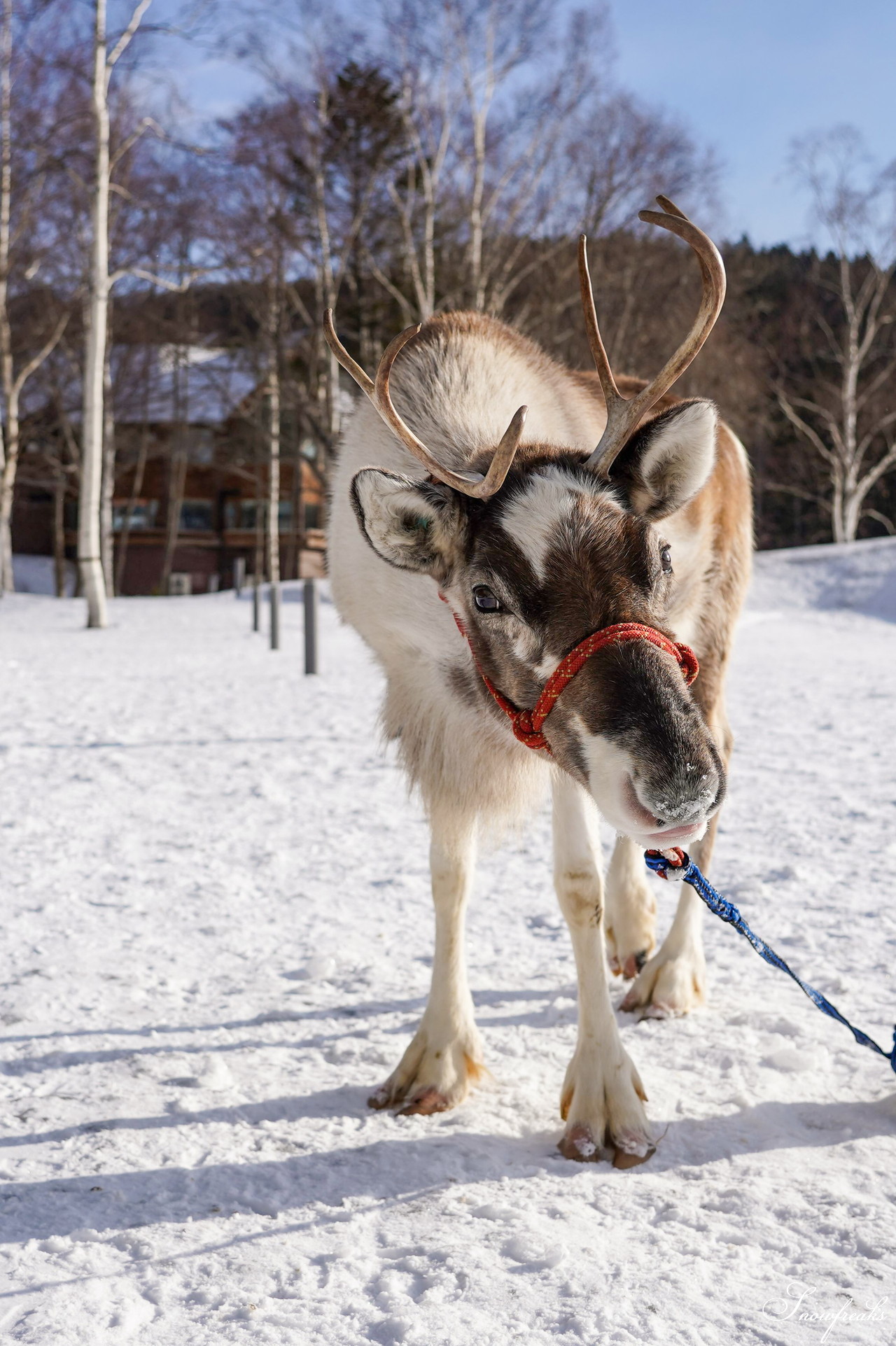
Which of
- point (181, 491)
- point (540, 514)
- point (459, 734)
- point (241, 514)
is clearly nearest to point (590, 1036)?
point (459, 734)

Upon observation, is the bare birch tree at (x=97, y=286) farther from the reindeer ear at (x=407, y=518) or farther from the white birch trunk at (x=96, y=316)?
the reindeer ear at (x=407, y=518)

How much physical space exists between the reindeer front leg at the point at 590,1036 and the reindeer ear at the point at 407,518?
67 cm

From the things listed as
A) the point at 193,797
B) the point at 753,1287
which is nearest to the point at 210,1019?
the point at 753,1287

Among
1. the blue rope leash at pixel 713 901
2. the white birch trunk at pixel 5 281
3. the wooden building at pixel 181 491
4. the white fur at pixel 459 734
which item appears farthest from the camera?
the wooden building at pixel 181 491

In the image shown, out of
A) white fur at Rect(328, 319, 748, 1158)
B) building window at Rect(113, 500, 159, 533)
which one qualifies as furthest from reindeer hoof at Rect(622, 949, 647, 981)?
building window at Rect(113, 500, 159, 533)

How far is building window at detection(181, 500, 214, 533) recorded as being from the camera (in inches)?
1334

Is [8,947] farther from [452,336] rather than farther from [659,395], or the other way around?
[659,395]

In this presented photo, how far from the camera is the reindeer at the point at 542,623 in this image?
186 centimetres

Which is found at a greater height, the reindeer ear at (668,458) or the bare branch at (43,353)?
the bare branch at (43,353)

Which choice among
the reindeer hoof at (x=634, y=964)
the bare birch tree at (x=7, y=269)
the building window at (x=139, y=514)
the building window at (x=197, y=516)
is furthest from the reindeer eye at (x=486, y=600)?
the building window at (x=139, y=514)

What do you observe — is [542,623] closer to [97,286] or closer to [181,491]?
[97,286]

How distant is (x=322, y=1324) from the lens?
1665mm

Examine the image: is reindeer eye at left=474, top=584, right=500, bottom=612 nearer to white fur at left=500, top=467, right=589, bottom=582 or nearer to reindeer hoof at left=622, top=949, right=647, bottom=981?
white fur at left=500, top=467, right=589, bottom=582

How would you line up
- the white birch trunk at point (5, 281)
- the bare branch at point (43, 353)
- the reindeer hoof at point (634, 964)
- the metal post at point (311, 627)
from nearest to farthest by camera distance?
the reindeer hoof at point (634, 964)
the metal post at point (311, 627)
the white birch trunk at point (5, 281)
the bare branch at point (43, 353)
